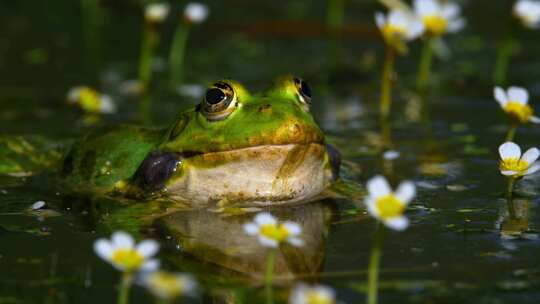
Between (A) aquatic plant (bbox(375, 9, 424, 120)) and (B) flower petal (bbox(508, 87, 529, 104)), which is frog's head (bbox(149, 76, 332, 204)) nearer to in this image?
(B) flower petal (bbox(508, 87, 529, 104))

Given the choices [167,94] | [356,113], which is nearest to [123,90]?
[167,94]

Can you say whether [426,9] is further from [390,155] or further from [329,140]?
[390,155]

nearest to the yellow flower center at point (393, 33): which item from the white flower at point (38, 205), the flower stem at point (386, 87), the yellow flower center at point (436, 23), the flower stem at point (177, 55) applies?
the flower stem at point (386, 87)

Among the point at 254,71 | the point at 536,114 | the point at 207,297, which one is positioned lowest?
the point at 207,297

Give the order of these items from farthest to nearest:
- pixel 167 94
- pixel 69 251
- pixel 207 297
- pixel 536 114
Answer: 1. pixel 167 94
2. pixel 536 114
3. pixel 69 251
4. pixel 207 297

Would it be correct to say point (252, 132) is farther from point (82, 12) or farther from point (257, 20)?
point (82, 12)
